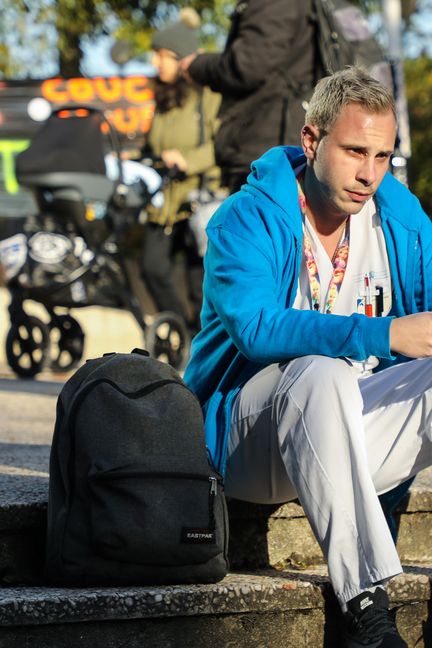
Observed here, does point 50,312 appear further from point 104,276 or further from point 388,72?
point 388,72

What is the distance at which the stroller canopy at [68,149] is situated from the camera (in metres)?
7.65

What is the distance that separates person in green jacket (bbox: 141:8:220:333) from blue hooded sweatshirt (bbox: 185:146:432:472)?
3.79 metres

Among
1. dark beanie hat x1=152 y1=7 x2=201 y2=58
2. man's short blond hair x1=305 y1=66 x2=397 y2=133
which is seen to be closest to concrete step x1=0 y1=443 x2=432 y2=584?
man's short blond hair x1=305 y1=66 x2=397 y2=133

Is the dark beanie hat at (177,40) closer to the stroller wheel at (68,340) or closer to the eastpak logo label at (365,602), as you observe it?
the stroller wheel at (68,340)

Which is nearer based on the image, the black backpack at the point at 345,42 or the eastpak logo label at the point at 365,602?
the eastpak logo label at the point at 365,602

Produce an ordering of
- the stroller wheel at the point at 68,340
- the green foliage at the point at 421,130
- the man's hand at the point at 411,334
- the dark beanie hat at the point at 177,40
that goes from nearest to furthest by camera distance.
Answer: the man's hand at the point at 411,334
the dark beanie hat at the point at 177,40
the stroller wheel at the point at 68,340
the green foliage at the point at 421,130

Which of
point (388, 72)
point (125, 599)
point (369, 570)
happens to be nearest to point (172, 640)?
A: point (125, 599)

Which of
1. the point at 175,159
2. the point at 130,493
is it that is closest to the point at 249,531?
the point at 130,493

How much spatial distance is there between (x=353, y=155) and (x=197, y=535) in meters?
0.94

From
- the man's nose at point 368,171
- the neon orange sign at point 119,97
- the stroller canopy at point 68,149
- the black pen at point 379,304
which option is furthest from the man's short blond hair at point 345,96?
the neon orange sign at point 119,97

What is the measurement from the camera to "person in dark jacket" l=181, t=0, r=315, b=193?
516cm

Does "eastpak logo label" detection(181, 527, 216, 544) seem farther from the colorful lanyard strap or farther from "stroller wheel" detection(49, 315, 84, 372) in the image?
"stroller wheel" detection(49, 315, 84, 372)

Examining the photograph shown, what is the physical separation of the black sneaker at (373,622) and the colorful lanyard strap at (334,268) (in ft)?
2.44

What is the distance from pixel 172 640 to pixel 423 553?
862 millimetres
